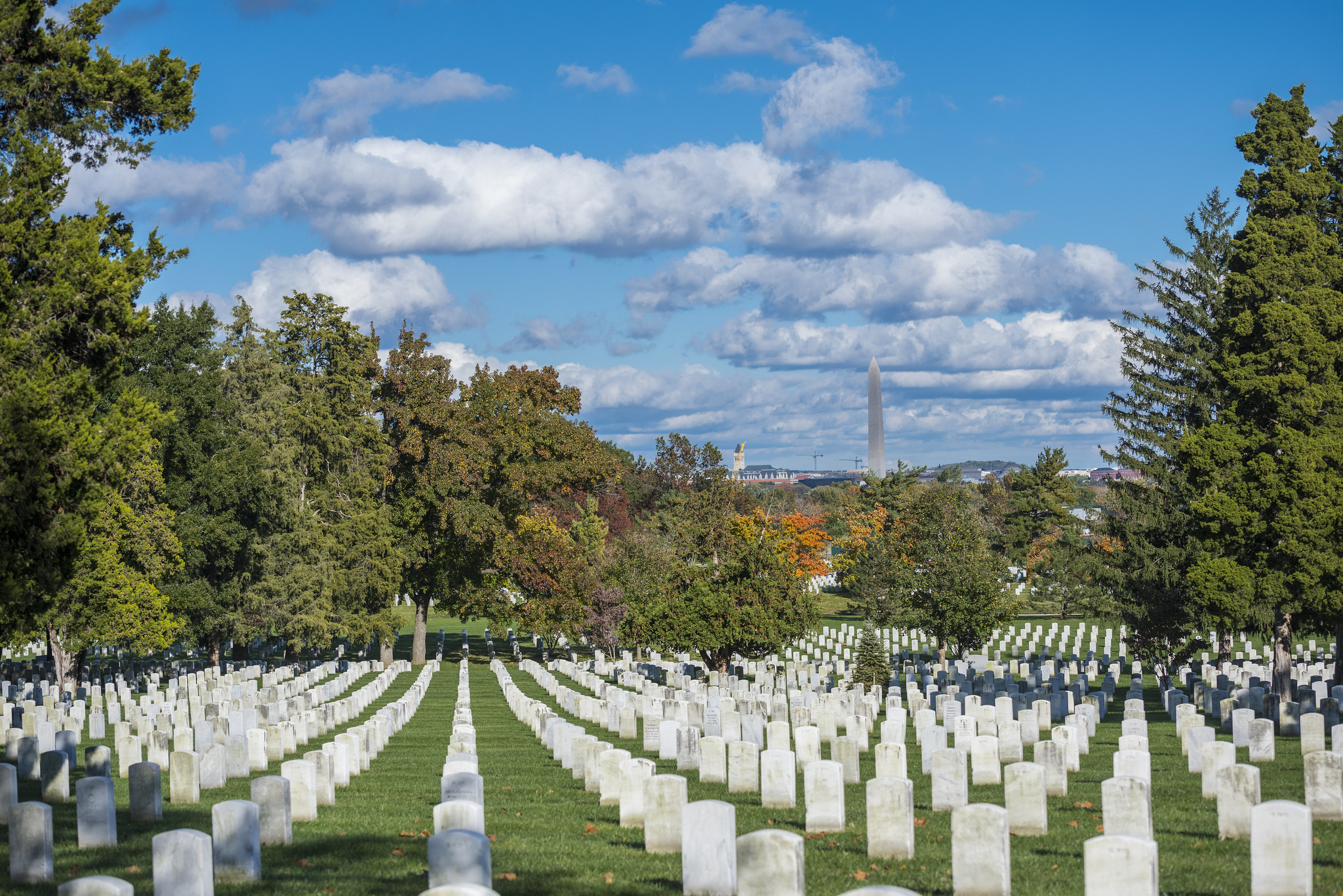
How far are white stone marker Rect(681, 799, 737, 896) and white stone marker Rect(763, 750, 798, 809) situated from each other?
4.59 metres

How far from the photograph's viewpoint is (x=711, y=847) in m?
8.61

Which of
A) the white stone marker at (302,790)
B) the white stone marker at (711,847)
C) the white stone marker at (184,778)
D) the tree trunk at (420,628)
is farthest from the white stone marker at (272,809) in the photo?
the tree trunk at (420,628)

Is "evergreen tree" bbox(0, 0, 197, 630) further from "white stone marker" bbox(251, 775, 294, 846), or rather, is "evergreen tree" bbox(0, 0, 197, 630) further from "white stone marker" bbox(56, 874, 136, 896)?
"white stone marker" bbox(56, 874, 136, 896)

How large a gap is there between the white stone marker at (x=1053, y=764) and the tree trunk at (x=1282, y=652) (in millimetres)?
16477

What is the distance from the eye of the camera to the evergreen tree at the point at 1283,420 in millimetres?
25328

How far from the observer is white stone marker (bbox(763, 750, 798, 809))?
1326cm

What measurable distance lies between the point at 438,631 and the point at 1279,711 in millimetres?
62211

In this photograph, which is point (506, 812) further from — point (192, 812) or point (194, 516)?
point (194, 516)

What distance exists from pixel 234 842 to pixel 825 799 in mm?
5582

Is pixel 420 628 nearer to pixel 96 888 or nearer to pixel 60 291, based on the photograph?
pixel 60 291

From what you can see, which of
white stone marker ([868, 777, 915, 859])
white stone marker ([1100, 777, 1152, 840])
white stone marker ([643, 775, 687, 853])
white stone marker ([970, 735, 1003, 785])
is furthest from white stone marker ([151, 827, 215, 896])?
white stone marker ([970, 735, 1003, 785])

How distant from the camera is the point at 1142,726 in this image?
17.2 meters

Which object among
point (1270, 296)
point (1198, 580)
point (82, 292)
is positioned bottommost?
point (1198, 580)

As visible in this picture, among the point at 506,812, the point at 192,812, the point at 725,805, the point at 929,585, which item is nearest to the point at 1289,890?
the point at 725,805
